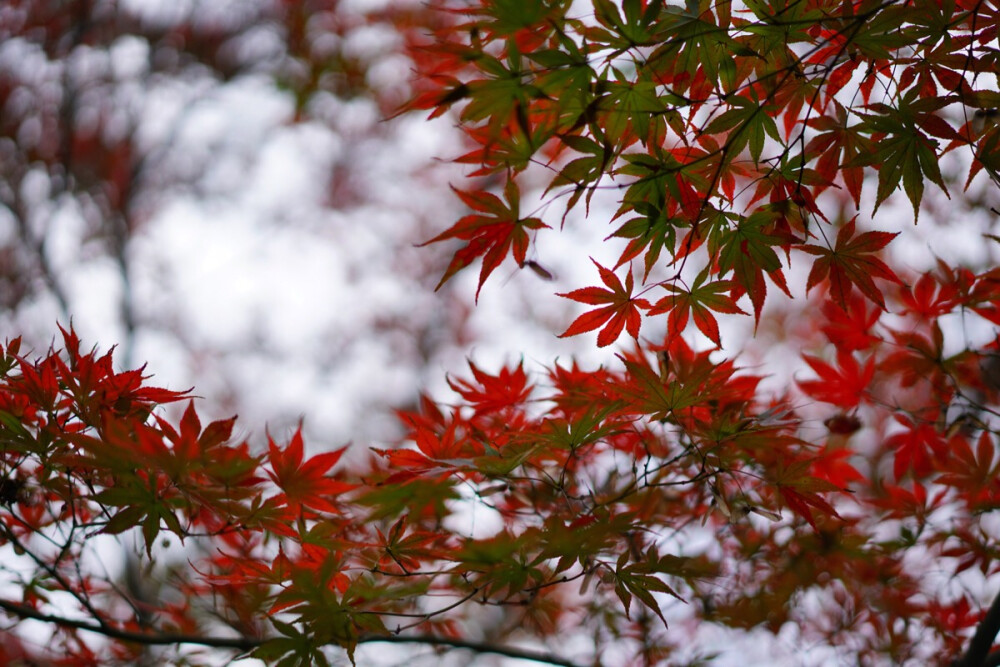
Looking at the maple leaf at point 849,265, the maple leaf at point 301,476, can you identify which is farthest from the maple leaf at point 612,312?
the maple leaf at point 301,476

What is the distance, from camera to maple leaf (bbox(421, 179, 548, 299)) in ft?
3.03

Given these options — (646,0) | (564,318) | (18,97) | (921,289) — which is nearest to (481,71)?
(646,0)

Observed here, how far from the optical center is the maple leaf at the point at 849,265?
1.02m

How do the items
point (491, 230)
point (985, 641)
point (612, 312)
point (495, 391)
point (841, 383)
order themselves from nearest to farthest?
point (491, 230), point (612, 312), point (985, 641), point (495, 391), point (841, 383)

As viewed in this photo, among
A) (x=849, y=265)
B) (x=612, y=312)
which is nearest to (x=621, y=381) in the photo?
(x=612, y=312)

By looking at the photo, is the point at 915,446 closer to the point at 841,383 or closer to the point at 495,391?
the point at 841,383

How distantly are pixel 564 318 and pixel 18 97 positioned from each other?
4.44 m

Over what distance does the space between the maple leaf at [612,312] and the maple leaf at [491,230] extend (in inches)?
5.2

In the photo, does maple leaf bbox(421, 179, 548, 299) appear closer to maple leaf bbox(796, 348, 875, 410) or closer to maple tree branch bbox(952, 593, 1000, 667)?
maple leaf bbox(796, 348, 875, 410)

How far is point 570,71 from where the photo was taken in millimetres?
829

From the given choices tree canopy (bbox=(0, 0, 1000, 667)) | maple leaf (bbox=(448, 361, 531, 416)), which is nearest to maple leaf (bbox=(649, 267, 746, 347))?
tree canopy (bbox=(0, 0, 1000, 667))

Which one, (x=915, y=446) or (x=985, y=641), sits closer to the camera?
(x=985, y=641)

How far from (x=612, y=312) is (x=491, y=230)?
0.24 metres

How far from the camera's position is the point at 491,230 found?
953mm
